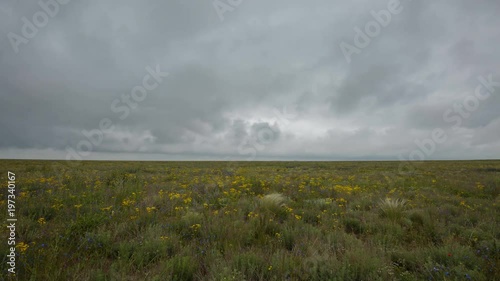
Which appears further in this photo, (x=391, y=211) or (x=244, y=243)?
(x=391, y=211)

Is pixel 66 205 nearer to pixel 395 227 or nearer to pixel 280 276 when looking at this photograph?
pixel 280 276

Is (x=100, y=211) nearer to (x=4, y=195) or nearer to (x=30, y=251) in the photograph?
(x=30, y=251)

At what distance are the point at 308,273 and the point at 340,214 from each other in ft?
11.3

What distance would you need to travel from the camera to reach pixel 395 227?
5023mm

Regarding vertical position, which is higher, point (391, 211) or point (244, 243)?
point (391, 211)

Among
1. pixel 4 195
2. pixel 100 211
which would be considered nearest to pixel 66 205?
pixel 100 211

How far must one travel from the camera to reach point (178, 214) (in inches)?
224

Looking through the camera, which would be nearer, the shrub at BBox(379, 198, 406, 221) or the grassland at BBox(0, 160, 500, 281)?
the grassland at BBox(0, 160, 500, 281)

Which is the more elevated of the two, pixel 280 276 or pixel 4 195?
pixel 4 195

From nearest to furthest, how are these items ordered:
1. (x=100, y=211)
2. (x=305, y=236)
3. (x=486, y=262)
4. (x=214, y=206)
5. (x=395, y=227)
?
1. (x=486, y=262)
2. (x=305, y=236)
3. (x=395, y=227)
4. (x=100, y=211)
5. (x=214, y=206)

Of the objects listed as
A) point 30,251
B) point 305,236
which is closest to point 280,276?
point 305,236

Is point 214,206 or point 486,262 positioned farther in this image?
point 214,206

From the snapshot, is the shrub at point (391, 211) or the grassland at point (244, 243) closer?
the grassland at point (244, 243)

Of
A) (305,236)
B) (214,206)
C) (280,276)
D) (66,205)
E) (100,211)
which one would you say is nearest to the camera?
(280,276)
